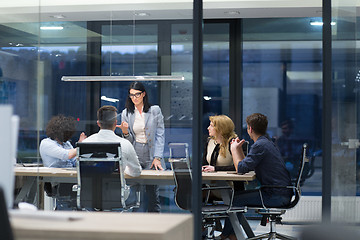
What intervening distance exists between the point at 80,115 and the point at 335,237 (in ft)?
12.0

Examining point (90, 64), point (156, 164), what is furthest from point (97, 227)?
point (90, 64)

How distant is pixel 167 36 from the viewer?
17.2ft

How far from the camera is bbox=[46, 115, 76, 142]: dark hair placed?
5156mm

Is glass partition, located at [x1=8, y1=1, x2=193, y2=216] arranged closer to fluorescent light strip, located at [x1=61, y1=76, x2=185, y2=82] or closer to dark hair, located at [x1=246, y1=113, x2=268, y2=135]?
fluorescent light strip, located at [x1=61, y1=76, x2=185, y2=82]

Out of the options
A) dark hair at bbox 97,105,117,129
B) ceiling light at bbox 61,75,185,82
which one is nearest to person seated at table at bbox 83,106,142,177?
dark hair at bbox 97,105,117,129

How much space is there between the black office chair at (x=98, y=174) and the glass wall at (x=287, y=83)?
480 centimetres

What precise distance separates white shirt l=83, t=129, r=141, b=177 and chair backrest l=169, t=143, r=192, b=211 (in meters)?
0.31

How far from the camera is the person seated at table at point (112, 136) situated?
5156 millimetres

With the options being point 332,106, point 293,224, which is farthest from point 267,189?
point 293,224

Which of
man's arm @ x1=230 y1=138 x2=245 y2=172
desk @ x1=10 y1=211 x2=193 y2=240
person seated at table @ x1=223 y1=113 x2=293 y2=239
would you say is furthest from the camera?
man's arm @ x1=230 y1=138 x2=245 y2=172

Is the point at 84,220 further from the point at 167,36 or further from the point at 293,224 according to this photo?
the point at 293,224

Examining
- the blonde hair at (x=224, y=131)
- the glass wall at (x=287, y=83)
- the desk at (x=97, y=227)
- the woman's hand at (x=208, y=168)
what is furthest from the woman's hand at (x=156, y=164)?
the glass wall at (x=287, y=83)

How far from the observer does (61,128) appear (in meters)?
5.20

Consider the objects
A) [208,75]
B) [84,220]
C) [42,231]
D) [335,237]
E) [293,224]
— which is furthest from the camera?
[208,75]
